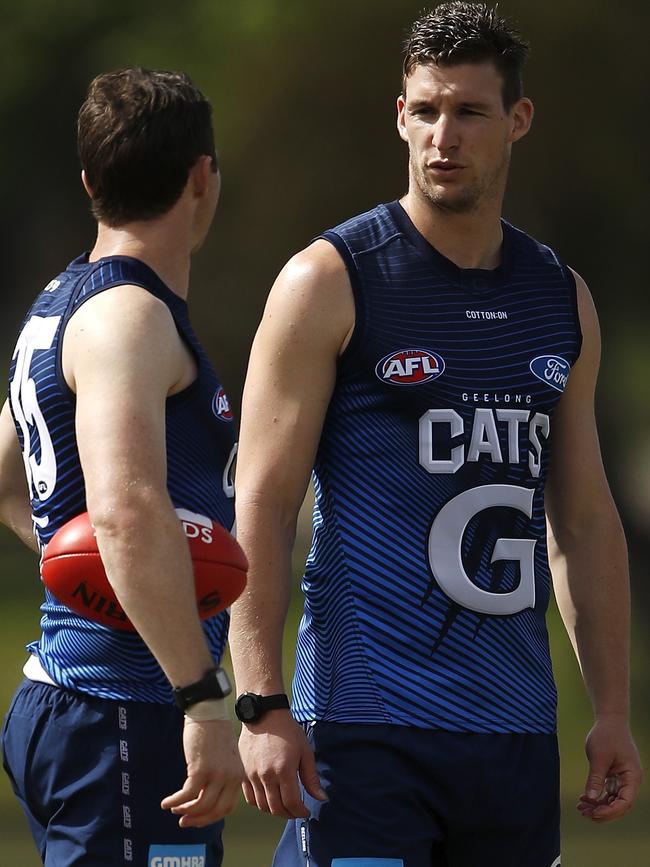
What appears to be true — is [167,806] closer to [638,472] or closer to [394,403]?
[394,403]

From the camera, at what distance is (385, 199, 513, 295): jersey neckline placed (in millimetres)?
3697

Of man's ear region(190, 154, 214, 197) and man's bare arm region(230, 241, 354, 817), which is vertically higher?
man's ear region(190, 154, 214, 197)

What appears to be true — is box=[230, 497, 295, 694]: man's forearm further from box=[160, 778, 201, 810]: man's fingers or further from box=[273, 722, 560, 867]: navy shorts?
box=[160, 778, 201, 810]: man's fingers

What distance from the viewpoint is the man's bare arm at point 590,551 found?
3.74 m

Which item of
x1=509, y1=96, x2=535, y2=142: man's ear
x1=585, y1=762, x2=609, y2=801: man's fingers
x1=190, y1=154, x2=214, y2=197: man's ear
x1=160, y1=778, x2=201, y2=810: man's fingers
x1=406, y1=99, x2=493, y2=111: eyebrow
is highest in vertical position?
x1=406, y1=99, x2=493, y2=111: eyebrow

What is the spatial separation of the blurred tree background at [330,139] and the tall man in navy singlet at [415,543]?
4.96 metres

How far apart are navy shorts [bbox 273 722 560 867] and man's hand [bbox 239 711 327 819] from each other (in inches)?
3.3

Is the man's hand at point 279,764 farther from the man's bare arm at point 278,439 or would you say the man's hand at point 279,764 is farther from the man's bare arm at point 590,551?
the man's bare arm at point 590,551

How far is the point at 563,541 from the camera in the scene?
3846 mm

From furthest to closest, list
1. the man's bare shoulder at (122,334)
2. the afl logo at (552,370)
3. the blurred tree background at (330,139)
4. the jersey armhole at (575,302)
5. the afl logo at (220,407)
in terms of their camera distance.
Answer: the blurred tree background at (330,139), the jersey armhole at (575,302), the afl logo at (552,370), the afl logo at (220,407), the man's bare shoulder at (122,334)

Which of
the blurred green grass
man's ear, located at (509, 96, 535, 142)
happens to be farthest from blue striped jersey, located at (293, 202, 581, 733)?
the blurred green grass

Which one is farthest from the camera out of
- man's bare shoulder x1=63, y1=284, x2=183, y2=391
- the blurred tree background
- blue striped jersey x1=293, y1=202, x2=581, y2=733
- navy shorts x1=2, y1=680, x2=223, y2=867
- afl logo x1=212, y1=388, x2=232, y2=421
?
the blurred tree background

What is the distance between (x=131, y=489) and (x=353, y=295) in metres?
0.85

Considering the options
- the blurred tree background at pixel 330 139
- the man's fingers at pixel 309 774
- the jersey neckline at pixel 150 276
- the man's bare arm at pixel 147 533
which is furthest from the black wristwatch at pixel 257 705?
the blurred tree background at pixel 330 139
